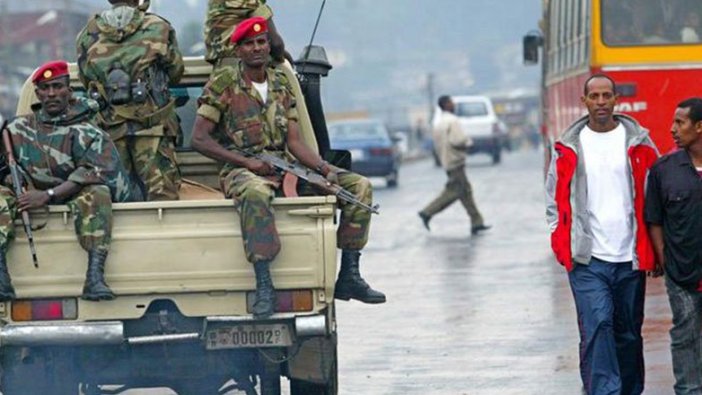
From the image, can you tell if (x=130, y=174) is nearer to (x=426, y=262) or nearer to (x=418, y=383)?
(x=418, y=383)

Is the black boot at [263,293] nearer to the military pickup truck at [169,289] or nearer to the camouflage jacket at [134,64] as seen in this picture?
the military pickup truck at [169,289]

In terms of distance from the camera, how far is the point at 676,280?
9.53 m

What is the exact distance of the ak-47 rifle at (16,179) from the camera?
932 centimetres

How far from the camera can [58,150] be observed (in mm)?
9758

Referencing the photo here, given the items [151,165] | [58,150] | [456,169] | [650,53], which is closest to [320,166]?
[151,165]

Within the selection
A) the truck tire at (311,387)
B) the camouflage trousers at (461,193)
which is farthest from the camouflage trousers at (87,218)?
the camouflage trousers at (461,193)

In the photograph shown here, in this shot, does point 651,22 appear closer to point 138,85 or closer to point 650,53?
point 650,53

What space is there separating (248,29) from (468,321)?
531 cm

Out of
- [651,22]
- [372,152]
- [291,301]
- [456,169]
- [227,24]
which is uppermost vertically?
[227,24]

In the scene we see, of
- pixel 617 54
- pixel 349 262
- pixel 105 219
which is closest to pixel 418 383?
pixel 349 262

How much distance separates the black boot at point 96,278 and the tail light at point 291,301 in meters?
0.67

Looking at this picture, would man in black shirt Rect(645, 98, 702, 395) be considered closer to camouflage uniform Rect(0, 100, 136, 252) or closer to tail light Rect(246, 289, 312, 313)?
tail light Rect(246, 289, 312, 313)

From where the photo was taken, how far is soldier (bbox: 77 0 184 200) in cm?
1051

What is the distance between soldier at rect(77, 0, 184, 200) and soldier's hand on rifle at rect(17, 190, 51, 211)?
3.58 ft
